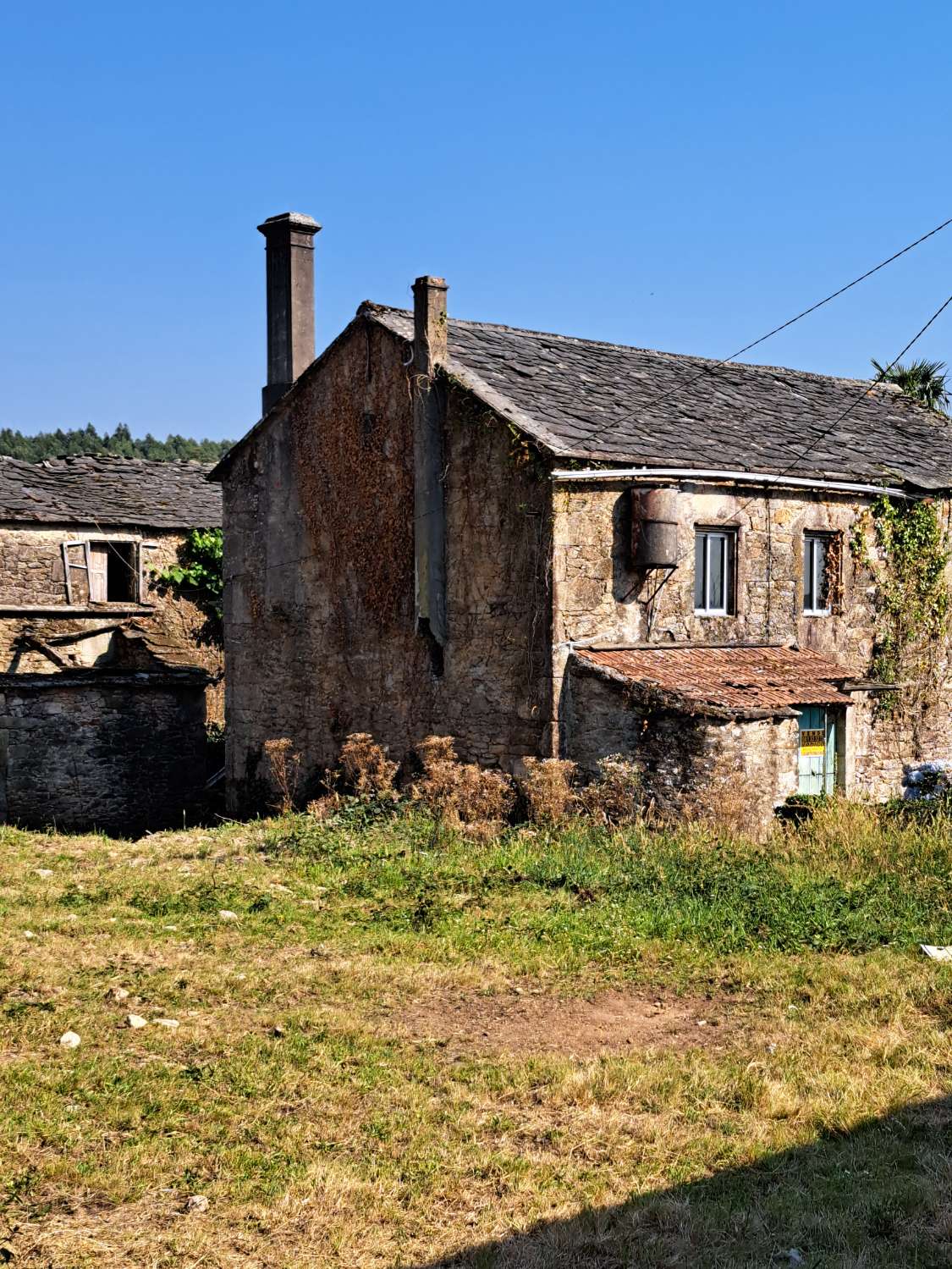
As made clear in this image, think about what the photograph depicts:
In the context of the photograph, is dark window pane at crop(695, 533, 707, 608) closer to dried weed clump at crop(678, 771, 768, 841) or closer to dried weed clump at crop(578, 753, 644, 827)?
dried weed clump at crop(578, 753, 644, 827)

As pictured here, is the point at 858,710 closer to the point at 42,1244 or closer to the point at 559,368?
the point at 559,368

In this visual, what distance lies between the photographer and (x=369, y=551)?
16.3 meters

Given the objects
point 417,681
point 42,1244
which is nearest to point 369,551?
point 417,681

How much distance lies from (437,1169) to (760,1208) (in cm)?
143

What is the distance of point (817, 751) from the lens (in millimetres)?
15383

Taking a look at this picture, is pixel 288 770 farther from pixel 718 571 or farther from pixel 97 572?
pixel 97 572

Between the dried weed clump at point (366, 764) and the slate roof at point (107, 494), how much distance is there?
10752mm

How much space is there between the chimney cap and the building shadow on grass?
51.0 ft

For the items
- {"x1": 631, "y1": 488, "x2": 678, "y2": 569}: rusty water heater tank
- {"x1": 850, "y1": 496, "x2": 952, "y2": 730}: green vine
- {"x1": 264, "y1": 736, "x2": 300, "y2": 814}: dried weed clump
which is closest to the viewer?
{"x1": 631, "y1": 488, "x2": 678, "y2": 569}: rusty water heater tank

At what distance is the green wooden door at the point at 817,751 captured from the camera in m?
15.2

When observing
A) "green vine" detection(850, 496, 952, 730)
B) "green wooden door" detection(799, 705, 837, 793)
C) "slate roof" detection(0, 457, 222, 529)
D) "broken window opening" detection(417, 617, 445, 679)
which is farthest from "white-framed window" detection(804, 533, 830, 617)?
"slate roof" detection(0, 457, 222, 529)

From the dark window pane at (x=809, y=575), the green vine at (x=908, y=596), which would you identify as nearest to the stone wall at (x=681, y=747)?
the dark window pane at (x=809, y=575)

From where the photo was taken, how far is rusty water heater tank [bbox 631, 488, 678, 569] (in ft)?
45.9

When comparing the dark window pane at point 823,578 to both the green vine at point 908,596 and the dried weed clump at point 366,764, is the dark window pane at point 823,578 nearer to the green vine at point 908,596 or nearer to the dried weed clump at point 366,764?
the green vine at point 908,596
